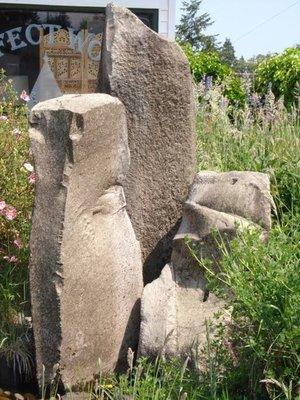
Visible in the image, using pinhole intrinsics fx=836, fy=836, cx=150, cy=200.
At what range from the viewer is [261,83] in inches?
500

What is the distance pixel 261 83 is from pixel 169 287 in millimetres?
9299

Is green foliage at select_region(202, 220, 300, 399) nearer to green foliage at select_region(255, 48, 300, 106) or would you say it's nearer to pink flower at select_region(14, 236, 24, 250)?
pink flower at select_region(14, 236, 24, 250)

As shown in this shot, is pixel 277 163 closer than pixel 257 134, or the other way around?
pixel 277 163

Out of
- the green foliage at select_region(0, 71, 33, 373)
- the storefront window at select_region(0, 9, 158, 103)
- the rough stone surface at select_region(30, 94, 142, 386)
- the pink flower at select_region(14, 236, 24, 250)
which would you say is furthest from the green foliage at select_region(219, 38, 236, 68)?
the rough stone surface at select_region(30, 94, 142, 386)

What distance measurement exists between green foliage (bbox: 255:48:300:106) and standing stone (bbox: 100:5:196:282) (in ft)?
23.6

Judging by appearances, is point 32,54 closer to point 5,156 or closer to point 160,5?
point 160,5

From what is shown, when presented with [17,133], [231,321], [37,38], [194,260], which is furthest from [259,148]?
[37,38]

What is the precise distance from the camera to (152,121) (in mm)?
4219

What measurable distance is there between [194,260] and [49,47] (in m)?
7.49

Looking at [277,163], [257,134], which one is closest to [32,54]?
[257,134]

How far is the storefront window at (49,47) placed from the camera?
34.8 feet

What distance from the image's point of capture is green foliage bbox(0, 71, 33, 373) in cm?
409

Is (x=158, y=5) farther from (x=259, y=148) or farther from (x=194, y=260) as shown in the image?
(x=194, y=260)

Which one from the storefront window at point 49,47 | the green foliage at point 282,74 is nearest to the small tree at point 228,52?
the green foliage at point 282,74
